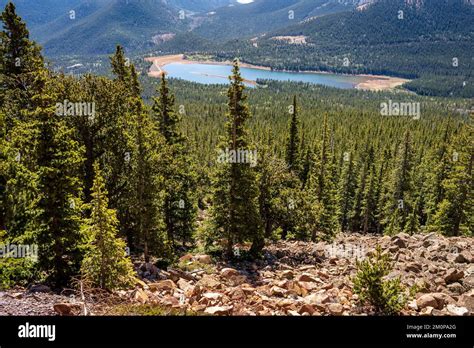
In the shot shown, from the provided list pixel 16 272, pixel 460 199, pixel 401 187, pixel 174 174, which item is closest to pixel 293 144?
pixel 174 174

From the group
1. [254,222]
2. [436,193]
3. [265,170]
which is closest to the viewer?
[254,222]

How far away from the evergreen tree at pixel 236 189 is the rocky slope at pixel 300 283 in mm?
2167

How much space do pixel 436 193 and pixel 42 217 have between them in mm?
47790

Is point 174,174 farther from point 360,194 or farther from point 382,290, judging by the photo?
point 360,194

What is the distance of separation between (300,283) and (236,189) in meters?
8.73

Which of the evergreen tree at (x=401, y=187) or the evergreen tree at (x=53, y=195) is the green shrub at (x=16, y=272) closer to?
the evergreen tree at (x=53, y=195)

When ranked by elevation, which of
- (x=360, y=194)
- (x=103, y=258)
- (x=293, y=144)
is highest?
(x=293, y=144)

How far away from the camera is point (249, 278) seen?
20.1 m

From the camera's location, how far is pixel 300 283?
1712 cm

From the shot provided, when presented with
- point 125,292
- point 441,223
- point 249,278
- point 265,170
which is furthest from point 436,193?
point 125,292
